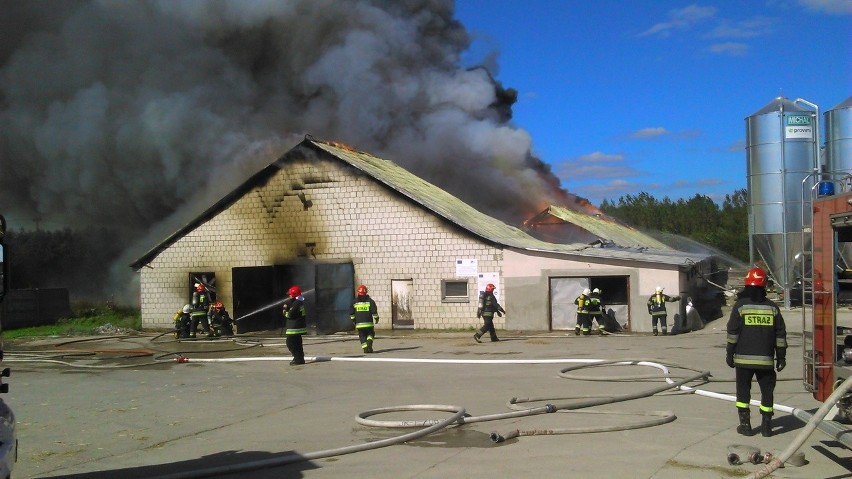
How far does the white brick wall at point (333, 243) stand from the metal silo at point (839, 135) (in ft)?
36.6

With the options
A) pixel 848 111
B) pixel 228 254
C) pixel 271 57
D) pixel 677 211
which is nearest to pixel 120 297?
pixel 228 254

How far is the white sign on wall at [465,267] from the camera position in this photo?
2150 centimetres

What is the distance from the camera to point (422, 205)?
859 inches

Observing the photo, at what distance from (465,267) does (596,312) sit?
13.2ft

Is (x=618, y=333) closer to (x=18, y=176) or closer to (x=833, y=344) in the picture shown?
(x=833, y=344)

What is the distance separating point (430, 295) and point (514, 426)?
14015mm

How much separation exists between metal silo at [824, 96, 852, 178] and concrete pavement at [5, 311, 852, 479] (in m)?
9.94

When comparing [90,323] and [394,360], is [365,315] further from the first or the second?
[90,323]

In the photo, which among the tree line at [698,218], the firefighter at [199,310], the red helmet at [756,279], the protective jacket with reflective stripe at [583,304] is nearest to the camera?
the red helmet at [756,279]

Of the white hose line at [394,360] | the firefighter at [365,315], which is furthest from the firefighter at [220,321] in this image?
the firefighter at [365,315]

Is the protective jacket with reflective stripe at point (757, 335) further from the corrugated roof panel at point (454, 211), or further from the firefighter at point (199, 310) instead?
the firefighter at point (199, 310)

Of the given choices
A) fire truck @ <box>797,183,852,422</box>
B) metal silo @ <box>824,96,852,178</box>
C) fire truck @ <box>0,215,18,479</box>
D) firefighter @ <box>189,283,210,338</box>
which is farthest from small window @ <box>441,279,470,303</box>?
fire truck @ <box>0,215,18,479</box>

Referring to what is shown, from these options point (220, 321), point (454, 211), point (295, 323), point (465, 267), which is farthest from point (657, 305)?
point (220, 321)

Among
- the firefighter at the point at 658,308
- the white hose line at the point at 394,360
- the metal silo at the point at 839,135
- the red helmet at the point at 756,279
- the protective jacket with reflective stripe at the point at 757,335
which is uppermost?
the metal silo at the point at 839,135
